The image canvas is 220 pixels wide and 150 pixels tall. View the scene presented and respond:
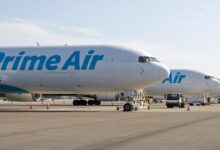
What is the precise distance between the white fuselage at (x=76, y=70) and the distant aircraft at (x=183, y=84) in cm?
2992

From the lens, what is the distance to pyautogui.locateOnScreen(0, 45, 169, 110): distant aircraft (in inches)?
1436

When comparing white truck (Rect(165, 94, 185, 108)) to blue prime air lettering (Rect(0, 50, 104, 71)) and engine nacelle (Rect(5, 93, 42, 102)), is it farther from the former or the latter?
blue prime air lettering (Rect(0, 50, 104, 71))

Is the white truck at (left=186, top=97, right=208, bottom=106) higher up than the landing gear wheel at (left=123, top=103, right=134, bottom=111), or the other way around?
the white truck at (left=186, top=97, right=208, bottom=106)

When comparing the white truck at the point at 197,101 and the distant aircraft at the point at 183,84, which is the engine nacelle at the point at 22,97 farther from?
the white truck at the point at 197,101

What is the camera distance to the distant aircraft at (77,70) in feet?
120

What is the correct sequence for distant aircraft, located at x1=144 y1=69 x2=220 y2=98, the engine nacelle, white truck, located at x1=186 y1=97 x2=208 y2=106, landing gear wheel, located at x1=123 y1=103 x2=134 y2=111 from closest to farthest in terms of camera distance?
landing gear wheel, located at x1=123 y1=103 x2=134 y2=111 < the engine nacelle < distant aircraft, located at x1=144 y1=69 x2=220 y2=98 < white truck, located at x1=186 y1=97 x2=208 y2=106

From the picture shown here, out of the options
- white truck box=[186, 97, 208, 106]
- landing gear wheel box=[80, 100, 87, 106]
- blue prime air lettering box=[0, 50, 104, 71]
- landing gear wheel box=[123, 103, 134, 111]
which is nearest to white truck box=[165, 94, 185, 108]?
white truck box=[186, 97, 208, 106]

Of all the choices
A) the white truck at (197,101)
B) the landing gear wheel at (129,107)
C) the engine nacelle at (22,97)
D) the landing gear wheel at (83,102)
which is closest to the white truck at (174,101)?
the white truck at (197,101)

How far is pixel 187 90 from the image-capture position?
6775 cm

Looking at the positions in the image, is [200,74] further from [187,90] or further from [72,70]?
[72,70]

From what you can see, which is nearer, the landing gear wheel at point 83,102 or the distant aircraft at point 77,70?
the distant aircraft at point 77,70

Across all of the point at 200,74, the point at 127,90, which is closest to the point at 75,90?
the point at 127,90

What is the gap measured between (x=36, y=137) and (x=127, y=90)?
2310 centimetres

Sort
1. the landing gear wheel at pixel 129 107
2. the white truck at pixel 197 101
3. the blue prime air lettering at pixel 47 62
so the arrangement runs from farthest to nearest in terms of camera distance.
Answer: the white truck at pixel 197 101
the blue prime air lettering at pixel 47 62
the landing gear wheel at pixel 129 107
